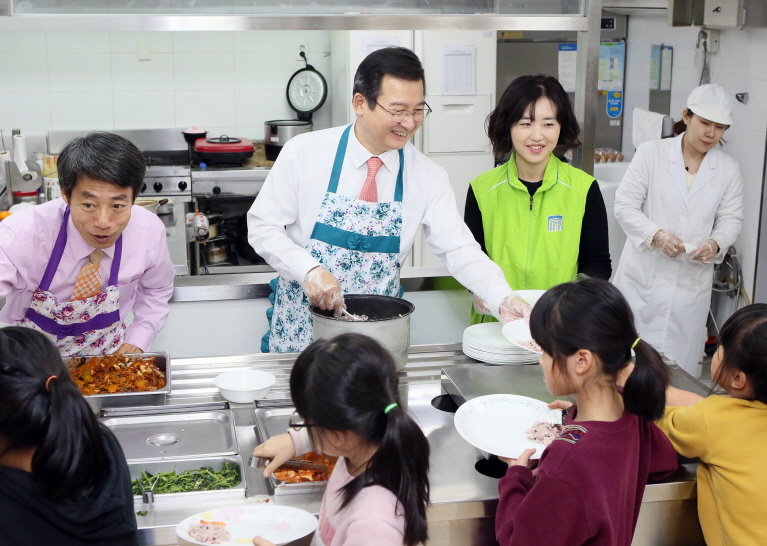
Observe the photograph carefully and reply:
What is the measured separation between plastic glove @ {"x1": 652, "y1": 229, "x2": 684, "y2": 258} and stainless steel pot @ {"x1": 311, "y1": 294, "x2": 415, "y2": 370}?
2.19 metres

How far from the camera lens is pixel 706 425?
1715 millimetres

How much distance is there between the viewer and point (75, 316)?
7.54 ft

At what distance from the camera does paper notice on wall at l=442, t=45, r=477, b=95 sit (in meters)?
4.66

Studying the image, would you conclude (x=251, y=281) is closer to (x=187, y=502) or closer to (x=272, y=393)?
(x=272, y=393)

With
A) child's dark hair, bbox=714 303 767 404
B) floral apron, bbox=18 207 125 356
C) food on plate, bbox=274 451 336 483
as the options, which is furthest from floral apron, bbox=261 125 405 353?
child's dark hair, bbox=714 303 767 404

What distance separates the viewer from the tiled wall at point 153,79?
5066 mm

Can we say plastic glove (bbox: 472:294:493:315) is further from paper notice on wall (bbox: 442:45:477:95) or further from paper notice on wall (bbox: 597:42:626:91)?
paper notice on wall (bbox: 597:42:626:91)

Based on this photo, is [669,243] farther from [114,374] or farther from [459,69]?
[114,374]

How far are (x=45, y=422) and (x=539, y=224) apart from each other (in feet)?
6.18

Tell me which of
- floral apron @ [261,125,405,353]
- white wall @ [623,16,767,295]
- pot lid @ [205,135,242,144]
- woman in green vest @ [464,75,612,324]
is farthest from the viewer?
pot lid @ [205,135,242,144]

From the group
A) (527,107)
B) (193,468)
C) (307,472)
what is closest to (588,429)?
(307,472)

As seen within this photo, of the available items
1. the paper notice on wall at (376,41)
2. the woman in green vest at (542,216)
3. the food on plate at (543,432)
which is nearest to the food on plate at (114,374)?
the food on plate at (543,432)

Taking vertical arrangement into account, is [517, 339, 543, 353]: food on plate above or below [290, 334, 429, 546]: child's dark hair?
below

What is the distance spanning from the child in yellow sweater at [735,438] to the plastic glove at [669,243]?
227cm
